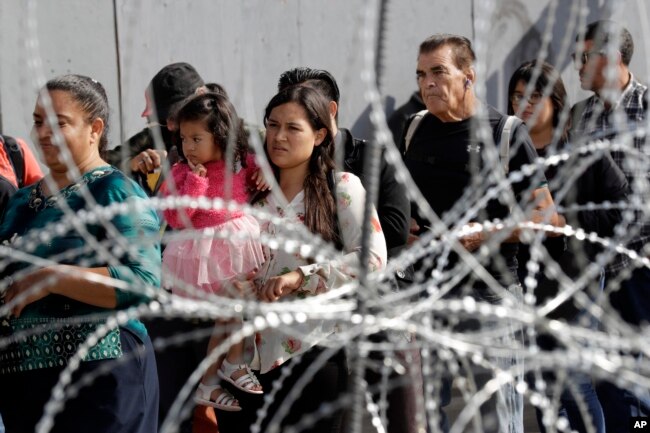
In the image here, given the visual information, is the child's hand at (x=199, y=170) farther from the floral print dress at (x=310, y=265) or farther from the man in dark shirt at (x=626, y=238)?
the man in dark shirt at (x=626, y=238)

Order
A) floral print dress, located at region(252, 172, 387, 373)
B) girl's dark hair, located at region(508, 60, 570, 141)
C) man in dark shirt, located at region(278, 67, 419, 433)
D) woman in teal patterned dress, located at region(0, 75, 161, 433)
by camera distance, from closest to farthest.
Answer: woman in teal patterned dress, located at region(0, 75, 161, 433) → floral print dress, located at region(252, 172, 387, 373) → man in dark shirt, located at region(278, 67, 419, 433) → girl's dark hair, located at region(508, 60, 570, 141)

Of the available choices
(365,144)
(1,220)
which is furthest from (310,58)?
(1,220)

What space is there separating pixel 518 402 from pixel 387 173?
0.87 meters

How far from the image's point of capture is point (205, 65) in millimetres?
5570

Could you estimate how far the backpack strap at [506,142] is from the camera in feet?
11.8

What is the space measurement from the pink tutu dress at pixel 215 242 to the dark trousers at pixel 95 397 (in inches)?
15.6

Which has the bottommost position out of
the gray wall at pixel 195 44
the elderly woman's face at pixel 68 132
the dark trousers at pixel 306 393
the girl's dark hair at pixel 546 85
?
the dark trousers at pixel 306 393

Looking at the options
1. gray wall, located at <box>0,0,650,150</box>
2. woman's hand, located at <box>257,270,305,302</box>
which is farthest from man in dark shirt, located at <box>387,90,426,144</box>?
woman's hand, located at <box>257,270,305,302</box>

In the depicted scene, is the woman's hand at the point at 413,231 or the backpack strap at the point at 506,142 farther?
the woman's hand at the point at 413,231

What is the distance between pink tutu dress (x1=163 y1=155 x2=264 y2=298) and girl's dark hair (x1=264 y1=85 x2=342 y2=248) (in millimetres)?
170

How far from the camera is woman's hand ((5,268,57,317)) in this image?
2846 millimetres

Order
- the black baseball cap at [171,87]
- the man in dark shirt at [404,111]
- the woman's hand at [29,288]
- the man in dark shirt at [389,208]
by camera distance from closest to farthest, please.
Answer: the woman's hand at [29,288]
the man in dark shirt at [389,208]
the black baseball cap at [171,87]
the man in dark shirt at [404,111]

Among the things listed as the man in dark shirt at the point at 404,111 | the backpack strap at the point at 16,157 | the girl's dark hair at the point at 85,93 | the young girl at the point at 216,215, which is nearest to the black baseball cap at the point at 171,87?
the backpack strap at the point at 16,157

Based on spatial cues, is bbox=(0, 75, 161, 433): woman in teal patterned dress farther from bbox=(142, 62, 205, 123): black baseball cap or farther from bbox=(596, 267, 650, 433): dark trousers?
bbox=(596, 267, 650, 433): dark trousers
